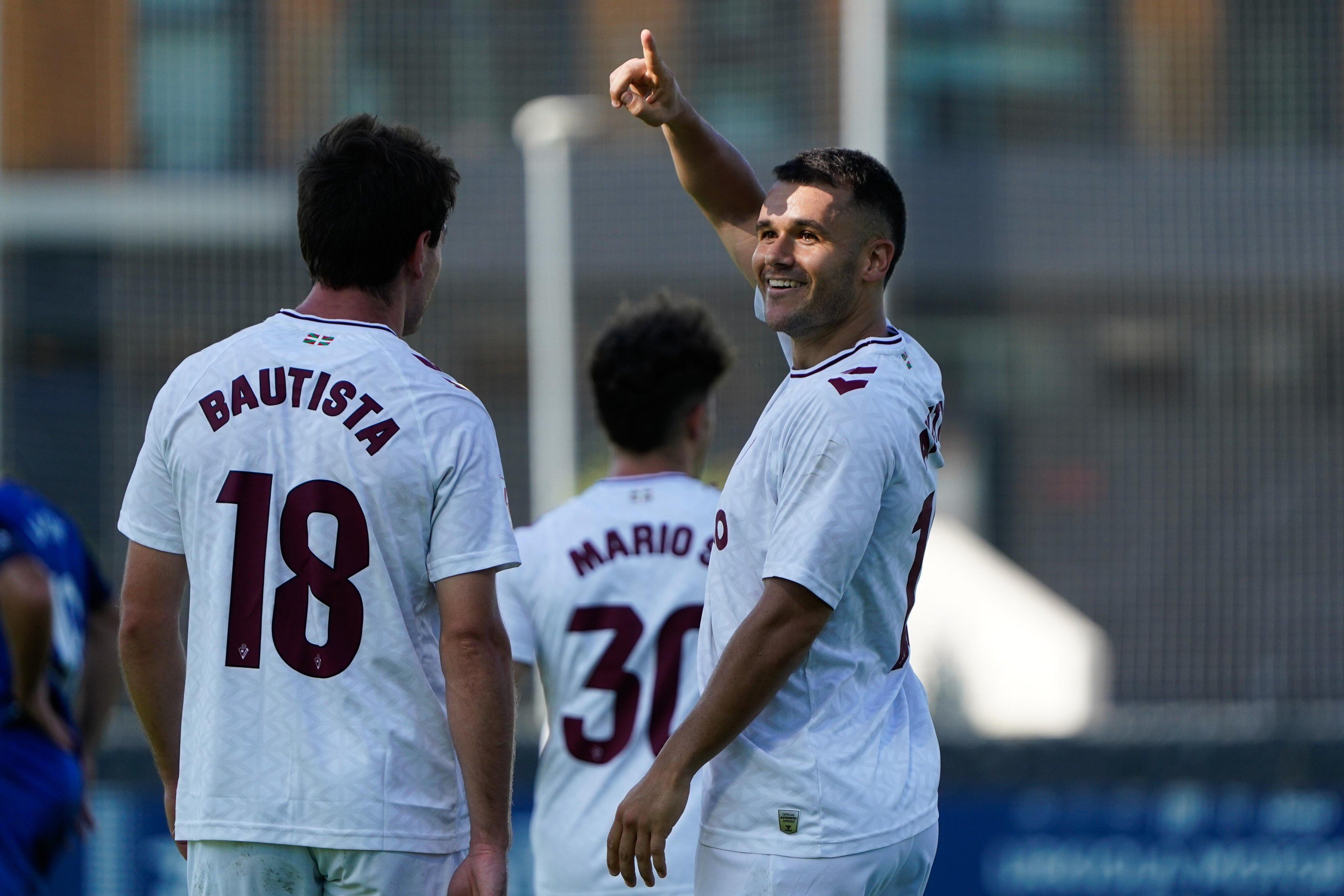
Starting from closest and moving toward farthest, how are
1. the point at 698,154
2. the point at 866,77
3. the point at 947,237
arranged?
the point at 698,154 → the point at 866,77 → the point at 947,237

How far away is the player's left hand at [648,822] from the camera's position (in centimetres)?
232

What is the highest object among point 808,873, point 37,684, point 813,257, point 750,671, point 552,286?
point 552,286

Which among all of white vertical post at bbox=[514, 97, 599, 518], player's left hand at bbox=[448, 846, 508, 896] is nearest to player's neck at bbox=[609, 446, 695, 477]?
player's left hand at bbox=[448, 846, 508, 896]

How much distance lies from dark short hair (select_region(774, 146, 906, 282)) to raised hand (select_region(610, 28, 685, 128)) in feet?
1.00

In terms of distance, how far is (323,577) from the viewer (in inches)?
93.8

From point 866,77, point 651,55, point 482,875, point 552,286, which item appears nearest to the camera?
point 482,875

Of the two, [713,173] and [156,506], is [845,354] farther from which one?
[156,506]

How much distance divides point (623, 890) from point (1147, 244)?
15673 millimetres

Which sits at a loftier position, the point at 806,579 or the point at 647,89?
the point at 647,89

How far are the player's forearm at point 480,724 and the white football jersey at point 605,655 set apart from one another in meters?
0.95

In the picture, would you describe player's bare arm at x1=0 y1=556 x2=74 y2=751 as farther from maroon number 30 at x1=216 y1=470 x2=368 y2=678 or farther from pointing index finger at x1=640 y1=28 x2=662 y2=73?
pointing index finger at x1=640 y1=28 x2=662 y2=73

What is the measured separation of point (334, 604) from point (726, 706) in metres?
0.67

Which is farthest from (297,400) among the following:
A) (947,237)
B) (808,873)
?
Result: (947,237)

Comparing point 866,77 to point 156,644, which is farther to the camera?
point 866,77
